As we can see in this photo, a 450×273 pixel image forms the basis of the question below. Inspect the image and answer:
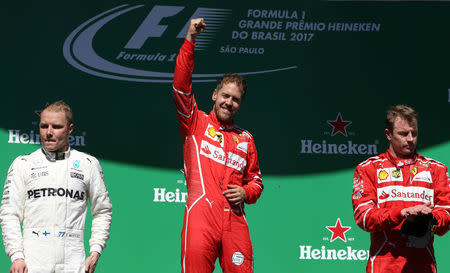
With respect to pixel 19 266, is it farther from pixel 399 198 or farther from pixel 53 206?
pixel 399 198

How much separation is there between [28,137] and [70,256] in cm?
210

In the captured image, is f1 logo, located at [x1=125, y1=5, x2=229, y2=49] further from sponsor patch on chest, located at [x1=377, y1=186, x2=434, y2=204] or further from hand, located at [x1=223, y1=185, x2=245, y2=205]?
sponsor patch on chest, located at [x1=377, y1=186, x2=434, y2=204]

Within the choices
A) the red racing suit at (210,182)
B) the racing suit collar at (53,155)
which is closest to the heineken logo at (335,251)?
the red racing suit at (210,182)

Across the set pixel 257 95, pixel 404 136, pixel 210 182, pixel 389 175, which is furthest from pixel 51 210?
pixel 257 95

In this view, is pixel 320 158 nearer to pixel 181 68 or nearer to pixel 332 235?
pixel 332 235

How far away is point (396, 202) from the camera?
135 inches

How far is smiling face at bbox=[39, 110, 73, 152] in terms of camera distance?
10.8 feet

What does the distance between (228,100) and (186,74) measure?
0.33 m

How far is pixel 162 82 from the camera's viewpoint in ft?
16.9

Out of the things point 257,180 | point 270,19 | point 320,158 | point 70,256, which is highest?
point 270,19

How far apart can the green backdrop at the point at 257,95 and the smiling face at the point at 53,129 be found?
1.73 meters

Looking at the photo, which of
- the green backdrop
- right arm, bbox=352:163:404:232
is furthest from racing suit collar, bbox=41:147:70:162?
the green backdrop

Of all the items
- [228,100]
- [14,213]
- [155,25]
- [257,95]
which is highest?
[155,25]

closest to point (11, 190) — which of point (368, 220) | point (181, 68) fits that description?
point (181, 68)
